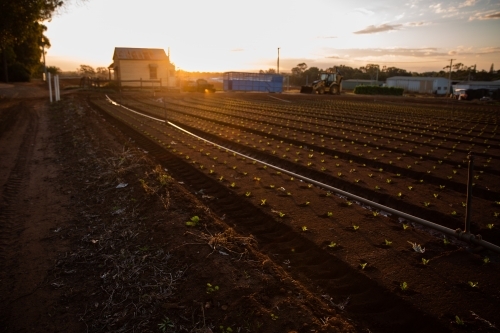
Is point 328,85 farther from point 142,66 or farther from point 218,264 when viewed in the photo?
point 218,264

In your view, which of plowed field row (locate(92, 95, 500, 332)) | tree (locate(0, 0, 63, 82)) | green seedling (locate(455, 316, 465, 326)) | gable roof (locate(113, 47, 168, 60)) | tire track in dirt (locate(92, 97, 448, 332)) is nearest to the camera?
green seedling (locate(455, 316, 465, 326))

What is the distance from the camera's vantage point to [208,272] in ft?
14.1

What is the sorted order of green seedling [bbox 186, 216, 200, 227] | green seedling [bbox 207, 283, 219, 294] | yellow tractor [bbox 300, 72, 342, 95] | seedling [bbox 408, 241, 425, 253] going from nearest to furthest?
green seedling [bbox 207, 283, 219, 294] < seedling [bbox 408, 241, 425, 253] < green seedling [bbox 186, 216, 200, 227] < yellow tractor [bbox 300, 72, 342, 95]

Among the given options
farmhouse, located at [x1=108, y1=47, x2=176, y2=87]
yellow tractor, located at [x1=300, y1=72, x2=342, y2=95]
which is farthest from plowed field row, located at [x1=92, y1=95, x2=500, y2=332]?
farmhouse, located at [x1=108, y1=47, x2=176, y2=87]


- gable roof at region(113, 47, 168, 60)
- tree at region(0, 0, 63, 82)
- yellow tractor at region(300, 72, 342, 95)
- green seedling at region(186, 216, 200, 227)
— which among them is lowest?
green seedling at region(186, 216, 200, 227)

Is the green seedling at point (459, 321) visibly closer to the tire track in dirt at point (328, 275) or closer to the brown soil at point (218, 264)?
the brown soil at point (218, 264)

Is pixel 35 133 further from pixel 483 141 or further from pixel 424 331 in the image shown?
pixel 483 141

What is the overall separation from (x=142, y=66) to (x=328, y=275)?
47067 millimetres

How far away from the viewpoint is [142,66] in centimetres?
4672

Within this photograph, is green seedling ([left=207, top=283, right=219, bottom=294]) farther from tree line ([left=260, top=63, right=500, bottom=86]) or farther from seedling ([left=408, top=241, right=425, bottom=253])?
tree line ([left=260, top=63, right=500, bottom=86])

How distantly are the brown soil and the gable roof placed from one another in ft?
136

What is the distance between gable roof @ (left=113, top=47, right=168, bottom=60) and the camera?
46.0m

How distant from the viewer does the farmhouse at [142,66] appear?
4584cm

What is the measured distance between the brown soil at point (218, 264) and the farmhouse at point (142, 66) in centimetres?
4026
